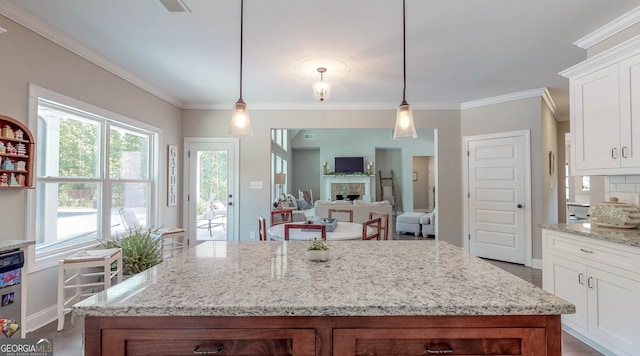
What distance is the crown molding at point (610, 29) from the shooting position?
2.34 m

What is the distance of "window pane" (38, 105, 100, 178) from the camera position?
2.66 metres

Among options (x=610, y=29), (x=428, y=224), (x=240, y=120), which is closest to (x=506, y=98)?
(x=610, y=29)

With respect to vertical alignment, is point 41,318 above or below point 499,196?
below

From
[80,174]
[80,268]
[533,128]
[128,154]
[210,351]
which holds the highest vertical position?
[533,128]

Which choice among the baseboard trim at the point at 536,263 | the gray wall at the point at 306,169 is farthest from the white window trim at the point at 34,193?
the gray wall at the point at 306,169

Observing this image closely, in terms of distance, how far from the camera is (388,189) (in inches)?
402

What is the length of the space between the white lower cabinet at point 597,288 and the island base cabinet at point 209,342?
2196 millimetres

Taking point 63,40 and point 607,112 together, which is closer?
point 607,112

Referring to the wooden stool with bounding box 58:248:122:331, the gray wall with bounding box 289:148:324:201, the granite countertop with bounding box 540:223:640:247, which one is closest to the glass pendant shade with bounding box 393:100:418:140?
the granite countertop with bounding box 540:223:640:247

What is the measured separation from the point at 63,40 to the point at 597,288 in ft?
15.8

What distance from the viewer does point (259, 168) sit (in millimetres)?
4879

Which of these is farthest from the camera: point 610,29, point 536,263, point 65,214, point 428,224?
point 428,224

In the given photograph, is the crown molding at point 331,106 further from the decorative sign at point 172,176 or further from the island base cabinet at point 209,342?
the island base cabinet at point 209,342

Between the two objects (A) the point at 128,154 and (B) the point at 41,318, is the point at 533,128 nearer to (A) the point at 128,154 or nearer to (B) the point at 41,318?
(A) the point at 128,154
